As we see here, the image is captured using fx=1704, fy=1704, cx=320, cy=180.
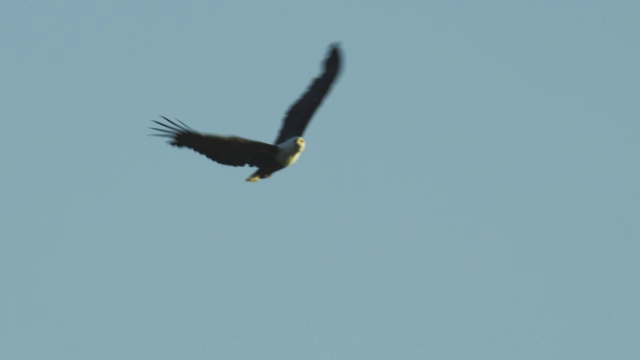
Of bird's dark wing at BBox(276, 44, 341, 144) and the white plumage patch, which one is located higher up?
bird's dark wing at BBox(276, 44, 341, 144)

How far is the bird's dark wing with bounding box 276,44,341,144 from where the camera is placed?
32.9 meters

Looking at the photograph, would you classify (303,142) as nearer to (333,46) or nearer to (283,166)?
(283,166)

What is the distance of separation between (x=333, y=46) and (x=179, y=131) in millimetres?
5961

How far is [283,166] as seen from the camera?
3083 cm

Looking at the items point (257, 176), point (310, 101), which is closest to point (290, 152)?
point (257, 176)

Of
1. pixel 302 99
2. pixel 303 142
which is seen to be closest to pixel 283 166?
pixel 303 142

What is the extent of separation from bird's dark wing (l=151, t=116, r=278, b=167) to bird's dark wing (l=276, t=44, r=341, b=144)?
214 cm

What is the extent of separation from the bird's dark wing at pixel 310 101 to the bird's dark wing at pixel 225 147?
7.01 feet

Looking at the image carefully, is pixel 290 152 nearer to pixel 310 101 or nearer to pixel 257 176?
pixel 257 176

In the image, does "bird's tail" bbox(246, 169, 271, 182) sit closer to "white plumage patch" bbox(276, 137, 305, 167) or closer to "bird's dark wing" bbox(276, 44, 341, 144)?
"white plumage patch" bbox(276, 137, 305, 167)

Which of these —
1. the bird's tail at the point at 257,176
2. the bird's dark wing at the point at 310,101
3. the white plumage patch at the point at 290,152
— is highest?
the bird's dark wing at the point at 310,101

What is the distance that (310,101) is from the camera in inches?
1315

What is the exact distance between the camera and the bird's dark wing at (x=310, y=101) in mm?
32938

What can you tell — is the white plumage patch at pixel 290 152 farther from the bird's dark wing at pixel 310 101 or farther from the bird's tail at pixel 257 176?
the bird's dark wing at pixel 310 101
